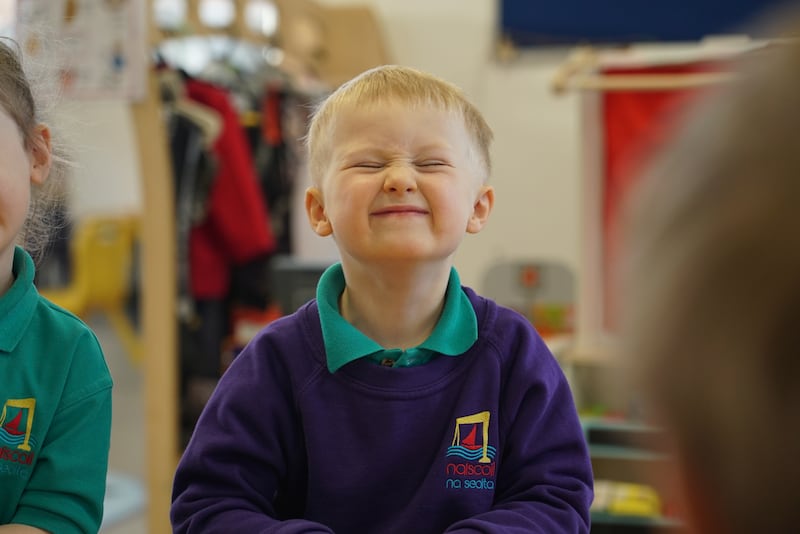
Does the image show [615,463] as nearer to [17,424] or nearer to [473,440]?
A: [473,440]

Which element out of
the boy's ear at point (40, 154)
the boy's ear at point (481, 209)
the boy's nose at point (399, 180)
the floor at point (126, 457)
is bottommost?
the floor at point (126, 457)

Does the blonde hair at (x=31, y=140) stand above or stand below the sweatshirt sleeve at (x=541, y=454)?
above

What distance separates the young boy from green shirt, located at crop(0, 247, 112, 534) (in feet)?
0.30

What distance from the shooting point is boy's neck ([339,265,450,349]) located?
0.88 m

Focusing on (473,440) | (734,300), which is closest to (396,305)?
(473,440)

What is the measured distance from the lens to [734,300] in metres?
0.34

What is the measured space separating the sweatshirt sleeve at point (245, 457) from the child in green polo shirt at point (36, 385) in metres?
0.09

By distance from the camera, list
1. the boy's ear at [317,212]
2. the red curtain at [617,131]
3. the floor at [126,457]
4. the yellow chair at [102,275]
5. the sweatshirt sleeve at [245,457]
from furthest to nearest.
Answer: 1. the yellow chair at [102,275]
2. the floor at [126,457]
3. the red curtain at [617,131]
4. the boy's ear at [317,212]
5. the sweatshirt sleeve at [245,457]

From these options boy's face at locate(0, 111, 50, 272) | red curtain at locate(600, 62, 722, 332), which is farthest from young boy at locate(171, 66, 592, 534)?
red curtain at locate(600, 62, 722, 332)

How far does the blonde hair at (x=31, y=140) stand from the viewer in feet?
2.78

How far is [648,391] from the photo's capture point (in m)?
0.38

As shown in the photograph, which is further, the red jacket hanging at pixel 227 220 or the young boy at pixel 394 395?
the red jacket hanging at pixel 227 220

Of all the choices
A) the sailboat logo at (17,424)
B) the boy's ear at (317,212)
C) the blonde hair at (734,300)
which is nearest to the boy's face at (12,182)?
the sailboat logo at (17,424)

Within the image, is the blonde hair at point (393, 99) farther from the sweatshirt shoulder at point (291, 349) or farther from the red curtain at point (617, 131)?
the red curtain at point (617, 131)
